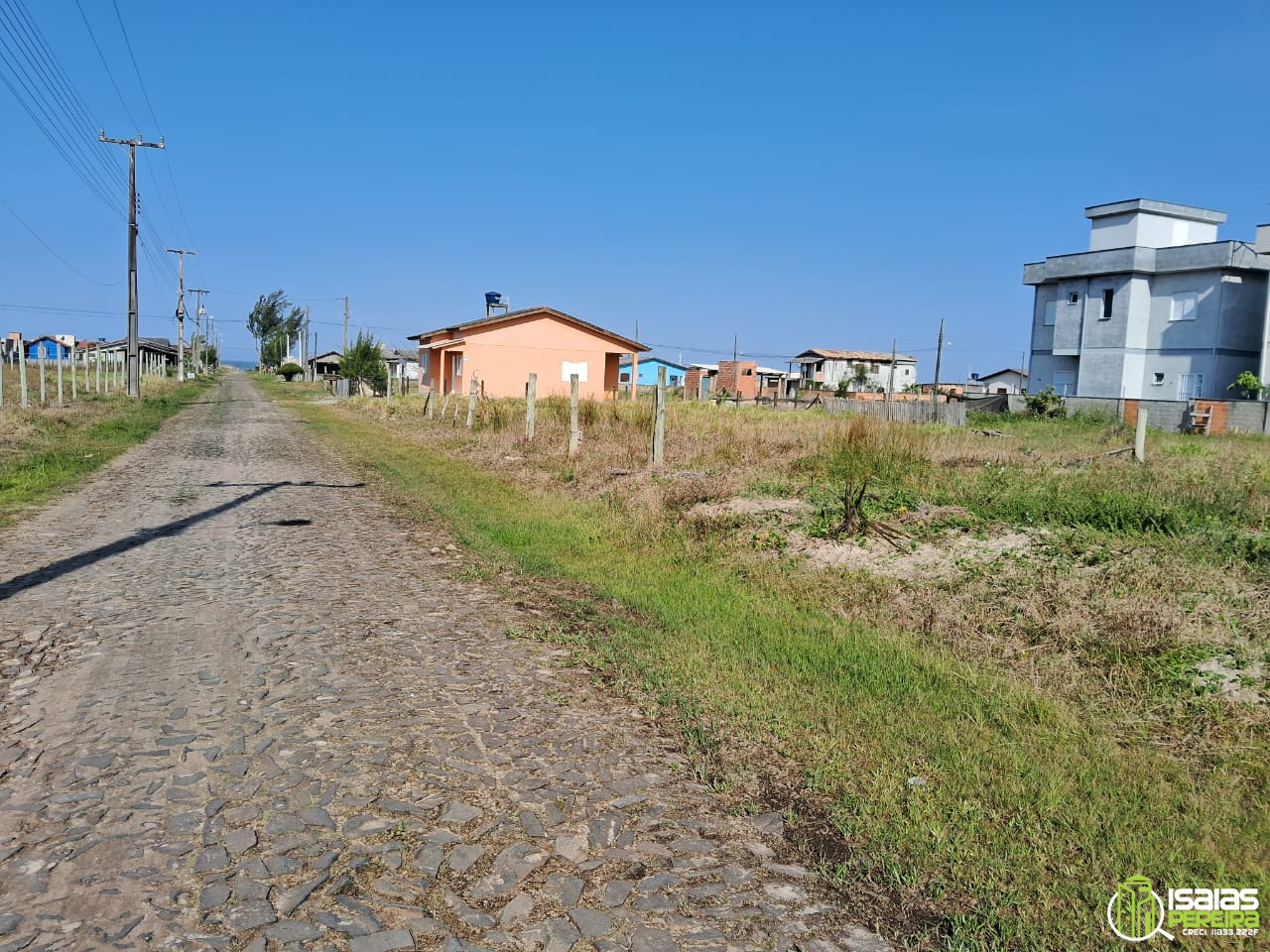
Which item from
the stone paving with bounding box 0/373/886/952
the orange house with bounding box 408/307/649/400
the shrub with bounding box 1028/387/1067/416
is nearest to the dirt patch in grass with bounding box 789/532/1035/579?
the stone paving with bounding box 0/373/886/952

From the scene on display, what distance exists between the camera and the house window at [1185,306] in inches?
1724

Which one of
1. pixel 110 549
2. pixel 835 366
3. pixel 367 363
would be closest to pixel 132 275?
pixel 367 363

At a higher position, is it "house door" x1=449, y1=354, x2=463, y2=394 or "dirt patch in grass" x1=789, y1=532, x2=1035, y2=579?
"house door" x1=449, y1=354, x2=463, y2=394

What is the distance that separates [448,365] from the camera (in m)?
46.8

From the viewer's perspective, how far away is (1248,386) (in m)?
39.3

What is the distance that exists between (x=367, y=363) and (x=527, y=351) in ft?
41.8

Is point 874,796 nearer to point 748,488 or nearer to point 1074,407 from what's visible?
point 748,488

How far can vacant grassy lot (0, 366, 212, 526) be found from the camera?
12.8m

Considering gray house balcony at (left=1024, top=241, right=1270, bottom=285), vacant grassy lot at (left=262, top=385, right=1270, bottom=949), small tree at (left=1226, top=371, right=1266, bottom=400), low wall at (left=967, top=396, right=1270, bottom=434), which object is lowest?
vacant grassy lot at (left=262, top=385, right=1270, bottom=949)

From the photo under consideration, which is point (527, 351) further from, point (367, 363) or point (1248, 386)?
point (1248, 386)

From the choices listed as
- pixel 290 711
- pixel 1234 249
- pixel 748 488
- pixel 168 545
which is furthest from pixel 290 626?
pixel 1234 249

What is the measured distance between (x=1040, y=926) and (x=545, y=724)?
259cm

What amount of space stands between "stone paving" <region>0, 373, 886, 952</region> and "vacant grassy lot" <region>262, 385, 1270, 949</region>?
16.9 inches

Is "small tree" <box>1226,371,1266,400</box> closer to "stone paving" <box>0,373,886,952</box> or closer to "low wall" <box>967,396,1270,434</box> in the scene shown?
"low wall" <box>967,396,1270,434</box>
